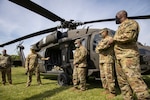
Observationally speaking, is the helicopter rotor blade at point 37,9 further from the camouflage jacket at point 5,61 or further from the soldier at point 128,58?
the soldier at point 128,58

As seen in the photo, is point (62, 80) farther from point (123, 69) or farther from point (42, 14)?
point (123, 69)

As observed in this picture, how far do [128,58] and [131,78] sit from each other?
→ 41 centimetres

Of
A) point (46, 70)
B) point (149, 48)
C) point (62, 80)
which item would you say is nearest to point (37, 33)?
point (46, 70)

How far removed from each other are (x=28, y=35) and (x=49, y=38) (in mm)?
1106

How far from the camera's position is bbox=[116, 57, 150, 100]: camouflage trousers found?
150 inches

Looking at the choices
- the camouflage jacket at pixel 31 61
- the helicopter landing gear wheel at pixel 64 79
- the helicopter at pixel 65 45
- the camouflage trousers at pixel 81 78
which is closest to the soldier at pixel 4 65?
the helicopter at pixel 65 45

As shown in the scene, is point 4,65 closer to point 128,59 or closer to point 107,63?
point 107,63

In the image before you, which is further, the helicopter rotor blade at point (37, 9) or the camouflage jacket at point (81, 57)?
the camouflage jacket at point (81, 57)

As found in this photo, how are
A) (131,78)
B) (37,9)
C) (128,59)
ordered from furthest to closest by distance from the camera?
1. (37,9)
2. (128,59)
3. (131,78)

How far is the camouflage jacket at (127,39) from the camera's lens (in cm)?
413

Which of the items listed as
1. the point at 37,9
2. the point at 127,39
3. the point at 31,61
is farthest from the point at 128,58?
the point at 31,61

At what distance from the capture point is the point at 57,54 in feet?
37.4

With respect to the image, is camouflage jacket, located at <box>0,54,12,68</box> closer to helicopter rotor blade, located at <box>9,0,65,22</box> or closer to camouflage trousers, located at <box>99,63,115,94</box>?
helicopter rotor blade, located at <box>9,0,65,22</box>

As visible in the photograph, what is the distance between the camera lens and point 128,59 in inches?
162
